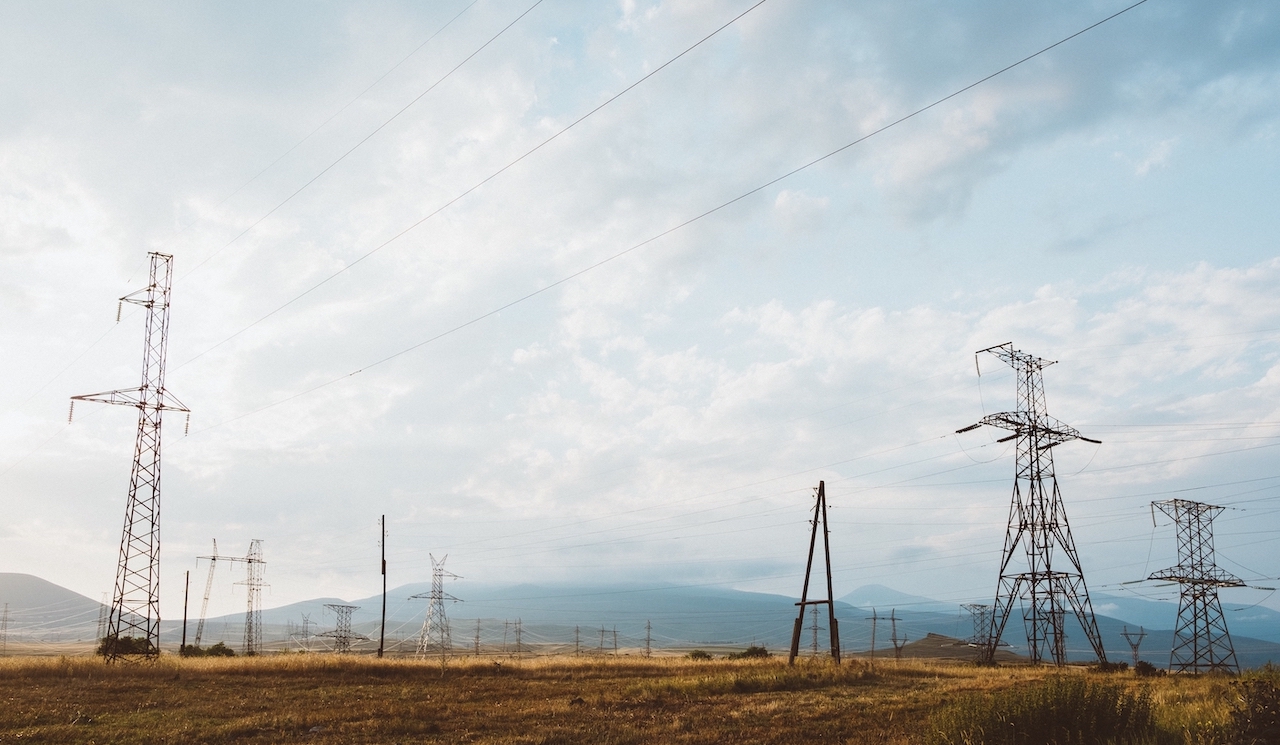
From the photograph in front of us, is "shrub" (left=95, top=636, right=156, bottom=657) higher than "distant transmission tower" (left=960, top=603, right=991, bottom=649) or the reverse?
higher

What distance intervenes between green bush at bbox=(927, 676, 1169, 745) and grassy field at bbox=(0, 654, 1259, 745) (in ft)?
2.44

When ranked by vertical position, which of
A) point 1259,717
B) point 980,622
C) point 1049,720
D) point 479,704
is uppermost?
point 1259,717

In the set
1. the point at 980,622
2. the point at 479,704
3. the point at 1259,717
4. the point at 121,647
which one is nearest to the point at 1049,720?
the point at 1259,717

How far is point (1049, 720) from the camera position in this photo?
12.5 metres

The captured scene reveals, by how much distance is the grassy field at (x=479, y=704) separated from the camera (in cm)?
1681

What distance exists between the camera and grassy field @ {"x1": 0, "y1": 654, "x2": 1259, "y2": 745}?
16.8 metres

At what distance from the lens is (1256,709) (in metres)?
9.55

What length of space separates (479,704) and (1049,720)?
1662 cm

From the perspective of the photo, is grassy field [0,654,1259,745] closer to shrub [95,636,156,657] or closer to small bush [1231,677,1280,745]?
small bush [1231,677,1280,745]

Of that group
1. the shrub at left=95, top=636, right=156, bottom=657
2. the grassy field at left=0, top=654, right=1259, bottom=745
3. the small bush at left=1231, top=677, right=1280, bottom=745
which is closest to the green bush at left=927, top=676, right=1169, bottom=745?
the grassy field at left=0, top=654, right=1259, bottom=745

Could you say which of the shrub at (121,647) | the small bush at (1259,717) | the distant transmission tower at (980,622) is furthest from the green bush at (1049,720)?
the distant transmission tower at (980,622)

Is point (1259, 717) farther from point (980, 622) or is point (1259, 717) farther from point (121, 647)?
point (980, 622)

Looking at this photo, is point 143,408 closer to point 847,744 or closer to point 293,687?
point 293,687

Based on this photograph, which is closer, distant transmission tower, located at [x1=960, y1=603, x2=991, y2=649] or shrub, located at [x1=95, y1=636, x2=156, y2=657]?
shrub, located at [x1=95, y1=636, x2=156, y2=657]
